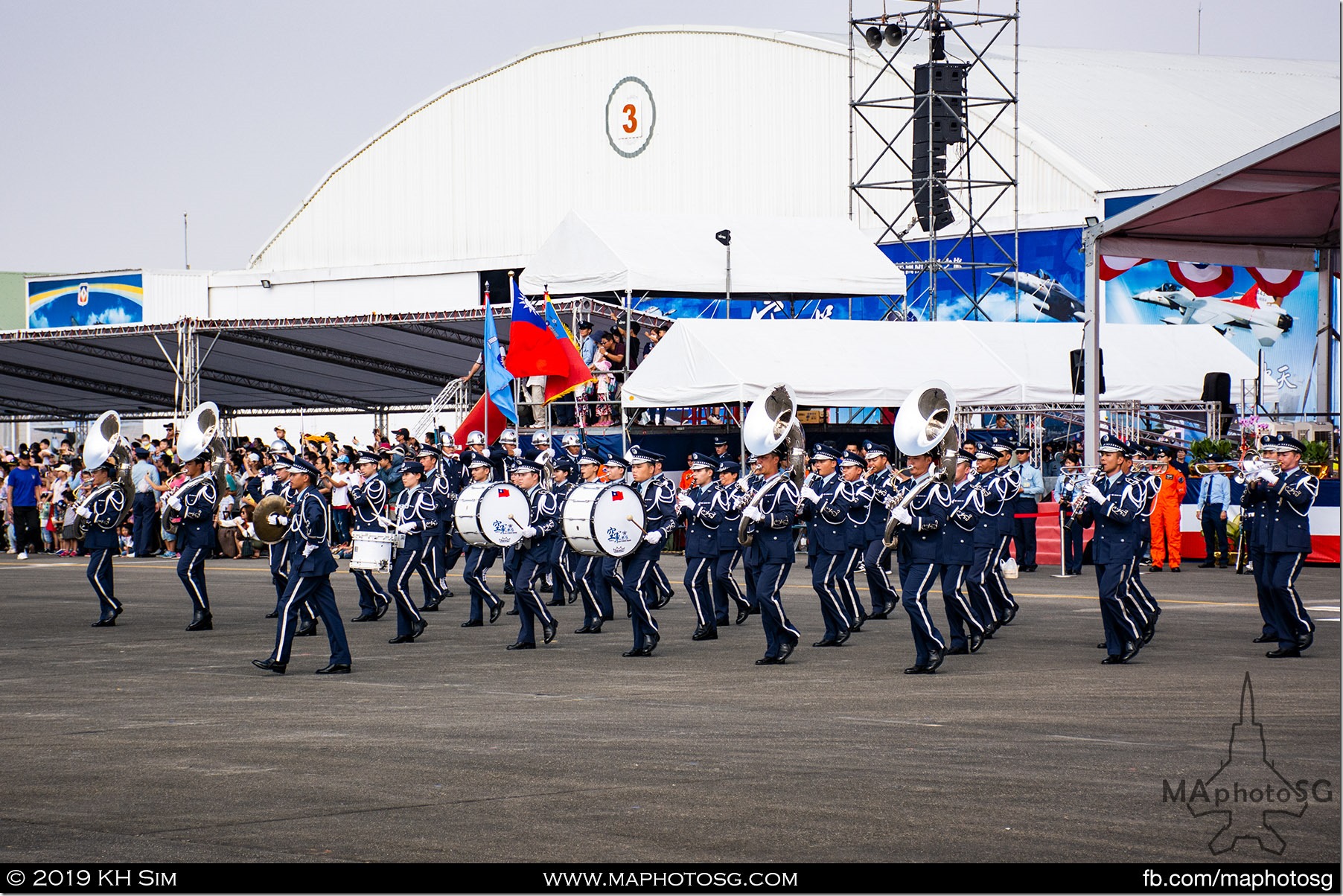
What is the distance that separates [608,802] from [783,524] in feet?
21.6

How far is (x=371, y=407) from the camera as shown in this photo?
121ft

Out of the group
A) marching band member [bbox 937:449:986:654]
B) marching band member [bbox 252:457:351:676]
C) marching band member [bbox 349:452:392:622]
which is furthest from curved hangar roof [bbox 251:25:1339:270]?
marching band member [bbox 252:457:351:676]

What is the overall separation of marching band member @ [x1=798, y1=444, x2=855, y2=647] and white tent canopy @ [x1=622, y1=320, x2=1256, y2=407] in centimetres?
843

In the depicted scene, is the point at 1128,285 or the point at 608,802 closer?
the point at 608,802

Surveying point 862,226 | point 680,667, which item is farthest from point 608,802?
point 862,226

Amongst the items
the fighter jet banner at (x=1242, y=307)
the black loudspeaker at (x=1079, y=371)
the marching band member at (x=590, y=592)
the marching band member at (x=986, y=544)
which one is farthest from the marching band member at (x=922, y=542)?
the fighter jet banner at (x=1242, y=307)

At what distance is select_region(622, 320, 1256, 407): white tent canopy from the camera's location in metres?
24.6

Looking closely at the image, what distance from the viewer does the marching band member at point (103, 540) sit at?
16.5 meters

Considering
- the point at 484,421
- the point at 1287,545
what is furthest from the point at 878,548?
the point at 484,421

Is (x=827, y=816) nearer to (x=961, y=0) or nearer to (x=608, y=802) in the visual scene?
(x=608, y=802)

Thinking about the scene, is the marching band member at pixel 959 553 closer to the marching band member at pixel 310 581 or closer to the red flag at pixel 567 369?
the marching band member at pixel 310 581

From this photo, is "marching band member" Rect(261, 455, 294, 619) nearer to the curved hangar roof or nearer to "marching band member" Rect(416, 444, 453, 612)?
"marching band member" Rect(416, 444, 453, 612)

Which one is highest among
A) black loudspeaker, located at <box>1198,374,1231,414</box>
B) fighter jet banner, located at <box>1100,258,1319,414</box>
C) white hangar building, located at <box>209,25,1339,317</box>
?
white hangar building, located at <box>209,25,1339,317</box>

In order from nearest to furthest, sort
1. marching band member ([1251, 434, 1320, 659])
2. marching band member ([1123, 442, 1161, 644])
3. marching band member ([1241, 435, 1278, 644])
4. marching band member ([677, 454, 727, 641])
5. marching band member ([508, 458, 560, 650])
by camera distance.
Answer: marching band member ([1123, 442, 1161, 644]) → marching band member ([1251, 434, 1320, 659]) → marching band member ([1241, 435, 1278, 644]) → marching band member ([508, 458, 560, 650]) → marching band member ([677, 454, 727, 641])
